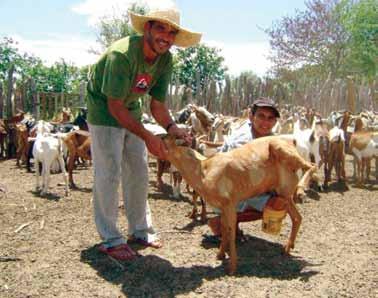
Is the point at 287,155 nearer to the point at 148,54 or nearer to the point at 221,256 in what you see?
the point at 221,256

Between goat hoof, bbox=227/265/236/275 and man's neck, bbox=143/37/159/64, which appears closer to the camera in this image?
goat hoof, bbox=227/265/236/275

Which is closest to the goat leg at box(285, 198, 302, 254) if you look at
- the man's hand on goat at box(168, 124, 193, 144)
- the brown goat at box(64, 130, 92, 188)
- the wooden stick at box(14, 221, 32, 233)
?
the man's hand on goat at box(168, 124, 193, 144)

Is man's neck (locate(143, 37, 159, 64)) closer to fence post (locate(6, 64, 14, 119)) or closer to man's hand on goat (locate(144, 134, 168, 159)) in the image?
man's hand on goat (locate(144, 134, 168, 159))

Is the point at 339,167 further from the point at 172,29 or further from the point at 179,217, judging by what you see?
the point at 172,29

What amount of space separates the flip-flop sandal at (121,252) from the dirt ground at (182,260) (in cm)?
7

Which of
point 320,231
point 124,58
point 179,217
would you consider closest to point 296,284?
point 320,231

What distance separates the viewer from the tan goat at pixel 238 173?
437 centimetres

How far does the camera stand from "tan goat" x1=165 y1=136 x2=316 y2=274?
4367mm

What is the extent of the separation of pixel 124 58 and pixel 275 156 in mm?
1631

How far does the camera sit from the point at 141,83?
470 cm

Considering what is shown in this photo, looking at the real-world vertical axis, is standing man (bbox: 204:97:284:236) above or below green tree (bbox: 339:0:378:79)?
below

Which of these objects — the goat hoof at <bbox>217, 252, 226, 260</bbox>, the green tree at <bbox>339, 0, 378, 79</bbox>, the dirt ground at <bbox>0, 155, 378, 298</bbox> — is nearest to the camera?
the dirt ground at <bbox>0, 155, 378, 298</bbox>

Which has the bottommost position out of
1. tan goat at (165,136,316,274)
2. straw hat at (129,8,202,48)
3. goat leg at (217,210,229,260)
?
goat leg at (217,210,229,260)

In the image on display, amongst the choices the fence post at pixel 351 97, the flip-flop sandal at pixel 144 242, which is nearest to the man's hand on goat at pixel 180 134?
the flip-flop sandal at pixel 144 242
